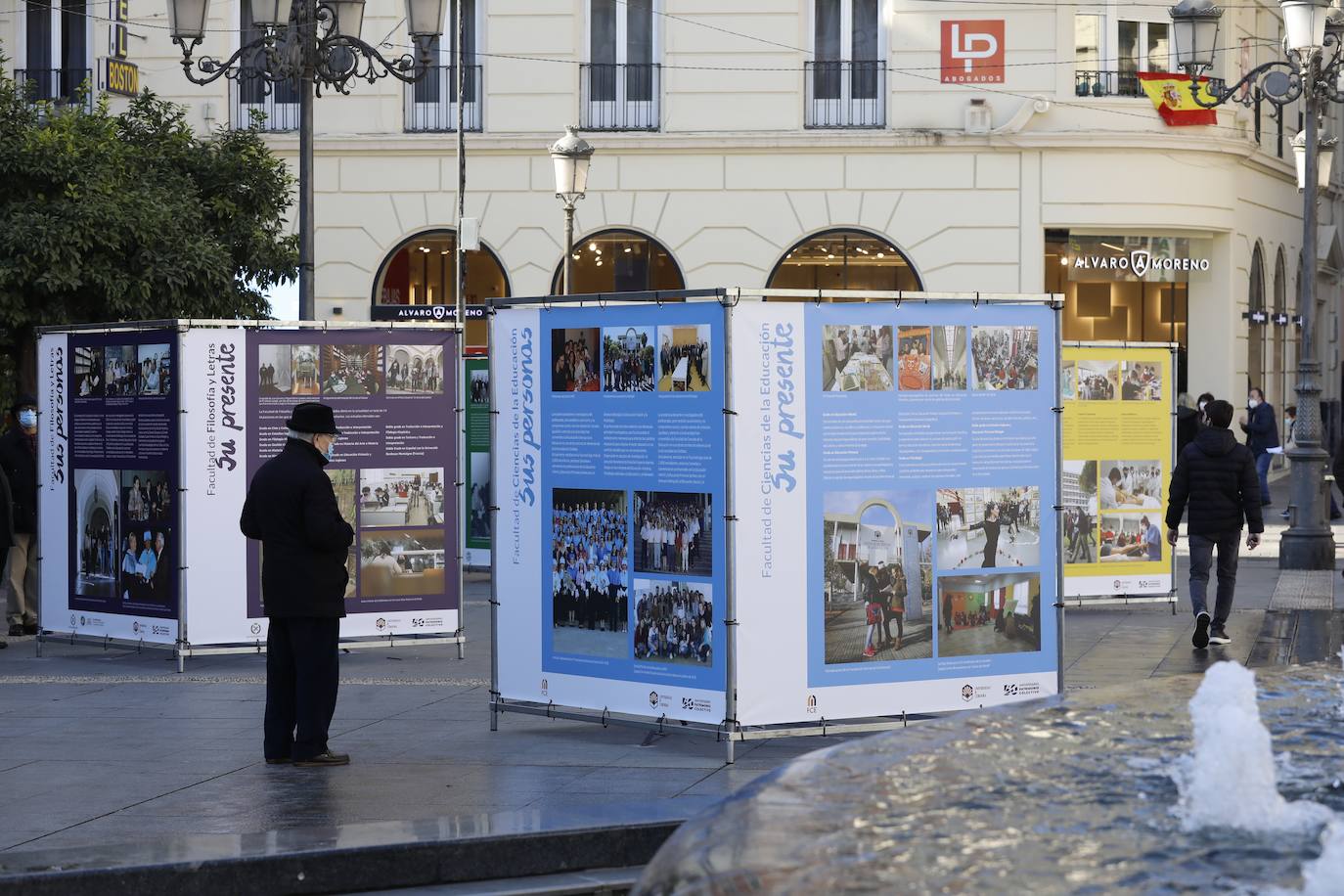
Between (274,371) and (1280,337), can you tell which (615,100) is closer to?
(1280,337)

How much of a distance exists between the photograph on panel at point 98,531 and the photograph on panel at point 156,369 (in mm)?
838

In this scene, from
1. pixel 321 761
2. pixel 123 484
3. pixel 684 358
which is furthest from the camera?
pixel 123 484

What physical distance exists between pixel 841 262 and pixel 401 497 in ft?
61.1

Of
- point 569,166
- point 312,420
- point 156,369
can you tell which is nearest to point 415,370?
point 156,369

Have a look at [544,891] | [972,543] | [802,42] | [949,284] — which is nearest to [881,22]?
[802,42]

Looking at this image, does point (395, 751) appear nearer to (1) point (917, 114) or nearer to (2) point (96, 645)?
(2) point (96, 645)

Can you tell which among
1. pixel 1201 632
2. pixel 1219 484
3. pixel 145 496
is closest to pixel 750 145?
pixel 1219 484

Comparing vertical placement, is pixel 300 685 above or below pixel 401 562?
below

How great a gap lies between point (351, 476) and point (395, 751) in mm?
3839

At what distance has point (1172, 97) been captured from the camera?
3117 cm

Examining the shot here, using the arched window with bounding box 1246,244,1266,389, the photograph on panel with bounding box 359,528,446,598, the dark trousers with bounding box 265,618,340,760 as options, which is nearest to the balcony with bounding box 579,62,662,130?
the arched window with bounding box 1246,244,1266,389

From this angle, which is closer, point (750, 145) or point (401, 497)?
point (401, 497)

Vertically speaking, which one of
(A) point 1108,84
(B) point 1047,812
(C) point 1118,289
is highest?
(A) point 1108,84

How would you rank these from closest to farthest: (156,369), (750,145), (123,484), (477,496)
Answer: (156,369), (123,484), (477,496), (750,145)
